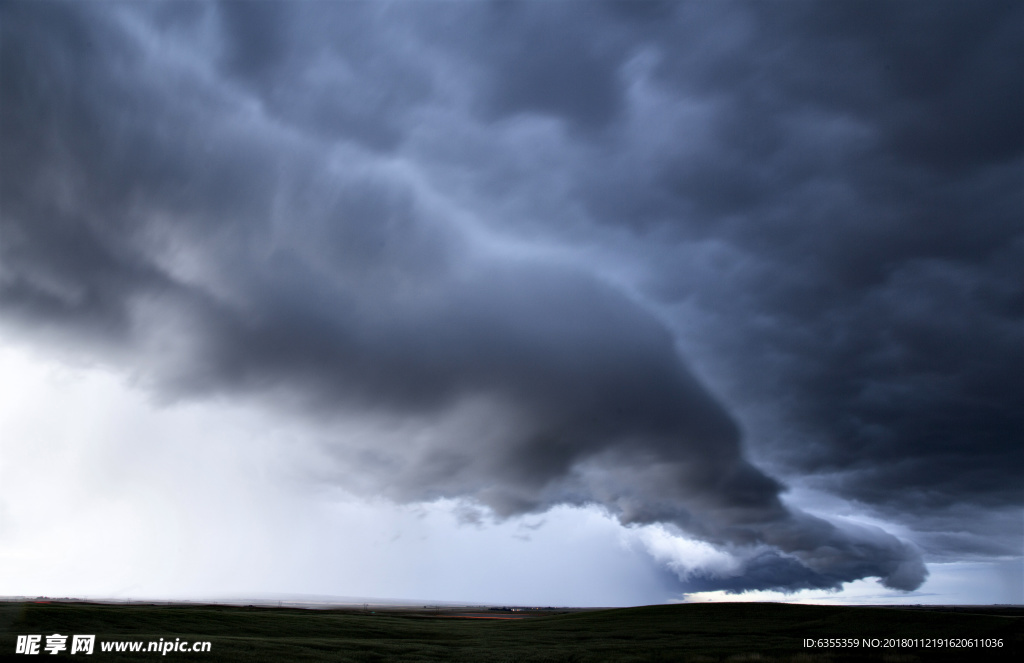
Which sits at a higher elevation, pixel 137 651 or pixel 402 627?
pixel 137 651

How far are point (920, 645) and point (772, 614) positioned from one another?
3136 centimetres

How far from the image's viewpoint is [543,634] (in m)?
76.6

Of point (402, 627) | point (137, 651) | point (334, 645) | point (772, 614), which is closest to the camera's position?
point (137, 651)

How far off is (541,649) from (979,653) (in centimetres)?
3738

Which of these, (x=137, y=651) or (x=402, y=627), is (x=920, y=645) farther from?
(x=137, y=651)

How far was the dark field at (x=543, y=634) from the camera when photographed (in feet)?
173

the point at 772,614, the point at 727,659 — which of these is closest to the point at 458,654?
the point at 727,659

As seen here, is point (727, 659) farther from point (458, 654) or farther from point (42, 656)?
point (42, 656)

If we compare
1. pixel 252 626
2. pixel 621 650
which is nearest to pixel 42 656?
pixel 252 626

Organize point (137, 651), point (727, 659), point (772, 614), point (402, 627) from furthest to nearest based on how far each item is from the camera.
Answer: point (772, 614), point (402, 627), point (727, 659), point (137, 651)

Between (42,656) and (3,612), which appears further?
(3,612)

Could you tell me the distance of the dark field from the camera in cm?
5272

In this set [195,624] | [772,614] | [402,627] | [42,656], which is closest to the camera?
[42,656]

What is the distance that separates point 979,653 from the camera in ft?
180
